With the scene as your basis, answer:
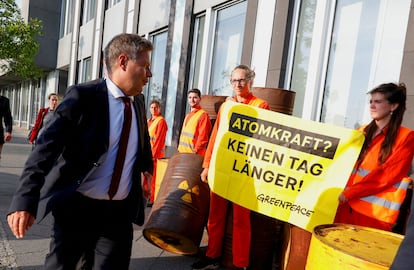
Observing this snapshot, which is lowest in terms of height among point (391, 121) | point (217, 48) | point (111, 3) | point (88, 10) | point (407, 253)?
point (407, 253)

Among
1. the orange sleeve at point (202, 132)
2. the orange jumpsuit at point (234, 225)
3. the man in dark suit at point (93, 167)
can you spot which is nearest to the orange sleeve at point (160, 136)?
the orange sleeve at point (202, 132)

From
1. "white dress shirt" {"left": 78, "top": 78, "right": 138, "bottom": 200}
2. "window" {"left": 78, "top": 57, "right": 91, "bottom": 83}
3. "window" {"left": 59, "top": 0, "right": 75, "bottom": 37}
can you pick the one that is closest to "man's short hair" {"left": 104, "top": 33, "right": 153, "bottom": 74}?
"white dress shirt" {"left": 78, "top": 78, "right": 138, "bottom": 200}

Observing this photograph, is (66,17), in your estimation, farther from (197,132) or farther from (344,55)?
(344,55)

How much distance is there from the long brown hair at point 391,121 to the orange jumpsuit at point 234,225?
1067mm

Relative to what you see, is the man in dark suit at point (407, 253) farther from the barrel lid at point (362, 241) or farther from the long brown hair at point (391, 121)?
the long brown hair at point (391, 121)

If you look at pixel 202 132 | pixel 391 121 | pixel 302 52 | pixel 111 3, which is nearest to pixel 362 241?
pixel 391 121

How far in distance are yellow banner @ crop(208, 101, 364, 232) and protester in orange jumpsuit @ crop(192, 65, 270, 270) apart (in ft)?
0.52

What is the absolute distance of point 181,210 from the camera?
3.67 metres

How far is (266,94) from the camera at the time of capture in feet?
13.3

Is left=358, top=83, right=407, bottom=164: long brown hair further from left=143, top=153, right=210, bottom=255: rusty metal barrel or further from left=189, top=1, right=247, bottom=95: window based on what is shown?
left=189, top=1, right=247, bottom=95: window

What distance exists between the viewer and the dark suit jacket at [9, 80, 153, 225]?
1.92m

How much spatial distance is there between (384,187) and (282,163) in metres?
0.88

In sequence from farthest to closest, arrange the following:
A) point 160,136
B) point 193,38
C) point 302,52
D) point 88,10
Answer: point 88,10 < point 193,38 < point 160,136 < point 302,52

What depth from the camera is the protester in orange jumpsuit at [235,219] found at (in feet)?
11.8
